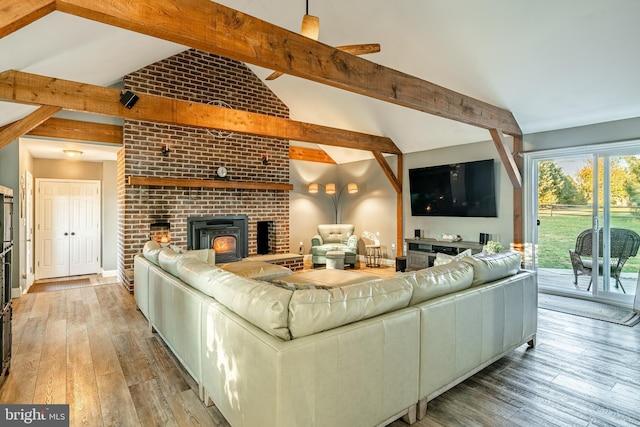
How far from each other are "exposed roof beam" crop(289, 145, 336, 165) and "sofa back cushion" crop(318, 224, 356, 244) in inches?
64.7

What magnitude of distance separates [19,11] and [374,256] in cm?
659

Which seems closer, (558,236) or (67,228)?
(558,236)

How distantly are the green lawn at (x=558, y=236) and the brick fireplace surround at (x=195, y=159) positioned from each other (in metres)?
4.59

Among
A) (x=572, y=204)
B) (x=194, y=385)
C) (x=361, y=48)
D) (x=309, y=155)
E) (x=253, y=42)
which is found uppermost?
(x=361, y=48)

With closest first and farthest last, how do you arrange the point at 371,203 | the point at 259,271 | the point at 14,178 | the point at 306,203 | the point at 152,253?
the point at 152,253
the point at 259,271
the point at 14,178
the point at 371,203
the point at 306,203

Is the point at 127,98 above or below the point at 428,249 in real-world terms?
above

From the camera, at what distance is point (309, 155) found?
7.89m

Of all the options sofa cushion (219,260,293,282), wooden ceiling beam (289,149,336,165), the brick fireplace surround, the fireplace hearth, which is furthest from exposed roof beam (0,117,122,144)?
wooden ceiling beam (289,149,336,165)

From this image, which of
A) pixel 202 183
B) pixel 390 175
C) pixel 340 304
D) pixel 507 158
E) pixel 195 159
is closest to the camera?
pixel 340 304

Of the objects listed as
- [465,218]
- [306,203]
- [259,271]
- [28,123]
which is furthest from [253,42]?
[306,203]

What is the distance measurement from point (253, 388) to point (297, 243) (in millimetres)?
6319

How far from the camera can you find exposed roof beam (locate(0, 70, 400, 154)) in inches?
119

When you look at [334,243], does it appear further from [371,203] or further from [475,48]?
[475,48]

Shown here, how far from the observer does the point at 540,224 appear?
5117mm
